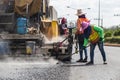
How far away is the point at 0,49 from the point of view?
1619 cm

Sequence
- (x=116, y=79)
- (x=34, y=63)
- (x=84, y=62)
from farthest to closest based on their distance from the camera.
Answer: (x=84, y=62) < (x=34, y=63) < (x=116, y=79)

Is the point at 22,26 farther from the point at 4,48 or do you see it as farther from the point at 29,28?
the point at 4,48

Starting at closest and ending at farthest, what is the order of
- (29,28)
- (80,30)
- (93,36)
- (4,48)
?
1. (4,48)
2. (93,36)
3. (29,28)
4. (80,30)

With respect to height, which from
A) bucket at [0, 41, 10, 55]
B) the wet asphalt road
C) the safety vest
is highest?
the safety vest

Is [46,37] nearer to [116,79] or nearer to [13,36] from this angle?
[13,36]

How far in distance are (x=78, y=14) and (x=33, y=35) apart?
2083 mm

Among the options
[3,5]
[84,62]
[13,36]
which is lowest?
[84,62]

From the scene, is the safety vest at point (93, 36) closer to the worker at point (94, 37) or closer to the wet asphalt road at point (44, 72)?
the worker at point (94, 37)

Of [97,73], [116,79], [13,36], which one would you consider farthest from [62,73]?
[13,36]

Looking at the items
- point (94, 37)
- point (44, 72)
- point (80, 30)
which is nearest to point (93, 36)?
point (94, 37)

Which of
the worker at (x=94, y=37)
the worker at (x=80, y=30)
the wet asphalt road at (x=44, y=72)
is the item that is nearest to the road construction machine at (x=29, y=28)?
the worker at (x=80, y=30)

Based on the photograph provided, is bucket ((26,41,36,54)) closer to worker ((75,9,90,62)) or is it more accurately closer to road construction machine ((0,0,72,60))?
road construction machine ((0,0,72,60))

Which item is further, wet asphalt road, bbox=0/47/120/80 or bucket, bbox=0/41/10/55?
bucket, bbox=0/41/10/55

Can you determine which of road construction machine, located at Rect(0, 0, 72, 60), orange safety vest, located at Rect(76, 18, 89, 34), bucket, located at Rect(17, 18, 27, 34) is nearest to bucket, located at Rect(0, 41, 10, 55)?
road construction machine, located at Rect(0, 0, 72, 60)
